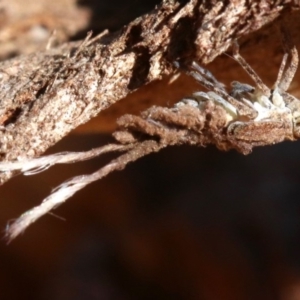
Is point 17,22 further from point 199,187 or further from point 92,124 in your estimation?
point 199,187

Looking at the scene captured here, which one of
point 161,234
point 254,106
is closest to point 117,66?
point 254,106

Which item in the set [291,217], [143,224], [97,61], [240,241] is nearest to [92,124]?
[97,61]

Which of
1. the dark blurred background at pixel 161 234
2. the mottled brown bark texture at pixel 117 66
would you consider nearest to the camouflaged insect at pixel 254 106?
the mottled brown bark texture at pixel 117 66

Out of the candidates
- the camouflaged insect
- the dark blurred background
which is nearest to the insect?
the camouflaged insect

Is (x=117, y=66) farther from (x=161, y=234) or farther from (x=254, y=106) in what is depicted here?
(x=161, y=234)

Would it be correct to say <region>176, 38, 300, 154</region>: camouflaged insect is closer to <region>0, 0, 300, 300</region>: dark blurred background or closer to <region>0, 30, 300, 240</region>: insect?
<region>0, 30, 300, 240</region>: insect

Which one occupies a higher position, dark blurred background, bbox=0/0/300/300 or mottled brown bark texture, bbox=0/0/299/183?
mottled brown bark texture, bbox=0/0/299/183
